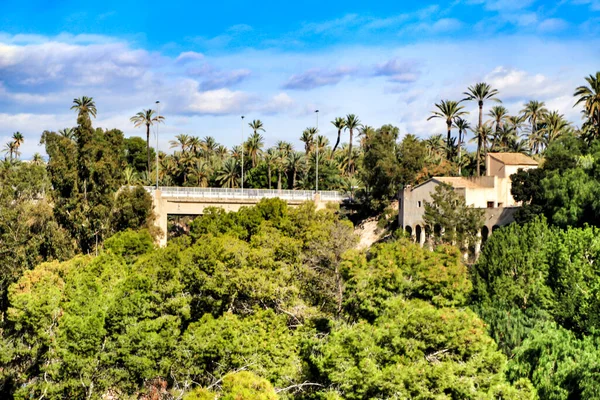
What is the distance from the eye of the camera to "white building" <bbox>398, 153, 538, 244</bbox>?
5603 cm

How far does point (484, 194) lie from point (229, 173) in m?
35.3

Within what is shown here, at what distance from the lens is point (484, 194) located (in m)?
59.3

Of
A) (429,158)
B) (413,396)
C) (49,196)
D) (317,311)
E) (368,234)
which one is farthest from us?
(429,158)

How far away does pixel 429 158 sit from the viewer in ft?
260

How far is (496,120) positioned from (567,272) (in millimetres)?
47475

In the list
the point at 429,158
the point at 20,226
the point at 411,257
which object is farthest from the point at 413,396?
the point at 429,158

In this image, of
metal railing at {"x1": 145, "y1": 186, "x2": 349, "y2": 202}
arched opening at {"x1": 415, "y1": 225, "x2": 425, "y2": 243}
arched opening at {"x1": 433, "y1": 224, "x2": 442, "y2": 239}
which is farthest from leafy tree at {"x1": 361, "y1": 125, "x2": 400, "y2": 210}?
arched opening at {"x1": 433, "y1": 224, "x2": 442, "y2": 239}

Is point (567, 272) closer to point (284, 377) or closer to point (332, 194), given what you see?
point (284, 377)

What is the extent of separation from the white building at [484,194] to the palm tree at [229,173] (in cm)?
2638

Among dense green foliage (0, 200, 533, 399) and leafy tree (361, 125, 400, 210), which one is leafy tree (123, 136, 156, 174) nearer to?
leafy tree (361, 125, 400, 210)

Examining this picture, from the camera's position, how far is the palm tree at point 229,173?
8501 cm

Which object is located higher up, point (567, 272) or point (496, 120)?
point (496, 120)

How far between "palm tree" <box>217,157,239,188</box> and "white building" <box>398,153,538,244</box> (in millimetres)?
26381

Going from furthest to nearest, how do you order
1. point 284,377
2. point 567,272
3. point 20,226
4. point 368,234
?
point 368,234 → point 20,226 → point 567,272 → point 284,377
